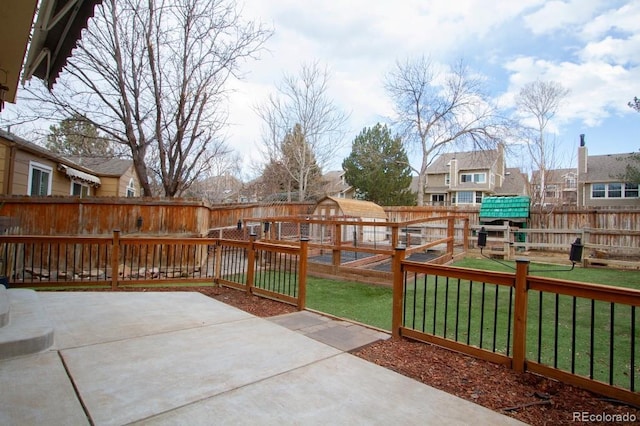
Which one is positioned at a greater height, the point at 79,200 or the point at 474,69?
the point at 474,69

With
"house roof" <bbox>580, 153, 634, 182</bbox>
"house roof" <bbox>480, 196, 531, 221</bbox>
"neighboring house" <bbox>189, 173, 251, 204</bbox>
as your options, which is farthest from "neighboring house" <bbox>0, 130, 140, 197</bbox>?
"house roof" <bbox>580, 153, 634, 182</bbox>

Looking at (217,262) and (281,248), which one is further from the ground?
(281,248)

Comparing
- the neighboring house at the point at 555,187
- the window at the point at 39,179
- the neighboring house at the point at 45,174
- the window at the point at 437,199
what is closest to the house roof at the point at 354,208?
the neighboring house at the point at 45,174

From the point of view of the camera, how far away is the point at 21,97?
911cm

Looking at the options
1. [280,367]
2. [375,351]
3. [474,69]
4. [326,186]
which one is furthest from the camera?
[326,186]

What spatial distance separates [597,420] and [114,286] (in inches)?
282

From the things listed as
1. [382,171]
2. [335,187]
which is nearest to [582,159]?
[382,171]

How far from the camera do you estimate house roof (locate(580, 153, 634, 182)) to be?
24250mm

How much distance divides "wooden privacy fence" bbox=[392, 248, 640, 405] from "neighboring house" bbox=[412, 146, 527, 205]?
86.2ft

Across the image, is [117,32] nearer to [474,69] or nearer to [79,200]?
[79,200]

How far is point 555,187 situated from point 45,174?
107 feet

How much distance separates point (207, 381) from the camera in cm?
266

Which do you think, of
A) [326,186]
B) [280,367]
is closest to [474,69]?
[326,186]

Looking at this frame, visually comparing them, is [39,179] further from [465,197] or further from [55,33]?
[465,197]
